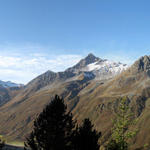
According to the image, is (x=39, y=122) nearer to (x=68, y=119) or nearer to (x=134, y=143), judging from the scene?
(x=68, y=119)

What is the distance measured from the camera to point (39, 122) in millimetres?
26969

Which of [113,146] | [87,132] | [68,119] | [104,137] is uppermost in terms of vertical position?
[68,119]

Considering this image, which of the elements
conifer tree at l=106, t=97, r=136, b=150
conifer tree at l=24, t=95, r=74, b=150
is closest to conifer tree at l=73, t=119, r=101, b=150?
conifer tree at l=24, t=95, r=74, b=150

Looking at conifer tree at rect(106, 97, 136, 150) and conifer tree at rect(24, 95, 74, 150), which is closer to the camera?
conifer tree at rect(24, 95, 74, 150)

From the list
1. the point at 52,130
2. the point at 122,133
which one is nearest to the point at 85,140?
the point at 52,130

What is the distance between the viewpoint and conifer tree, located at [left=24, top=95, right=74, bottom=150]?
25547 mm

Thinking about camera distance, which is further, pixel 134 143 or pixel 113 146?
pixel 134 143

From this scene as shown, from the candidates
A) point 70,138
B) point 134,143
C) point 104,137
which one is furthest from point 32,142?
point 104,137

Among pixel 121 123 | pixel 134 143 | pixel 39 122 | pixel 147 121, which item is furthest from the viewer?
pixel 147 121

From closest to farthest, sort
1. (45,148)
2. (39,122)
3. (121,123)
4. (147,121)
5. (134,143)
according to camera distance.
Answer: (45,148) < (39,122) < (121,123) < (134,143) < (147,121)

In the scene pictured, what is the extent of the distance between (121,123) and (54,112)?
11.3 m

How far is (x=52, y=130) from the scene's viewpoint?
25859mm

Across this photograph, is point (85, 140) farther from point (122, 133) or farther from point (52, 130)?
point (122, 133)

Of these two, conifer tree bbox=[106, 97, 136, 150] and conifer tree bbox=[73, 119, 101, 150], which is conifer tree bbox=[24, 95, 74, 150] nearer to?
conifer tree bbox=[73, 119, 101, 150]
